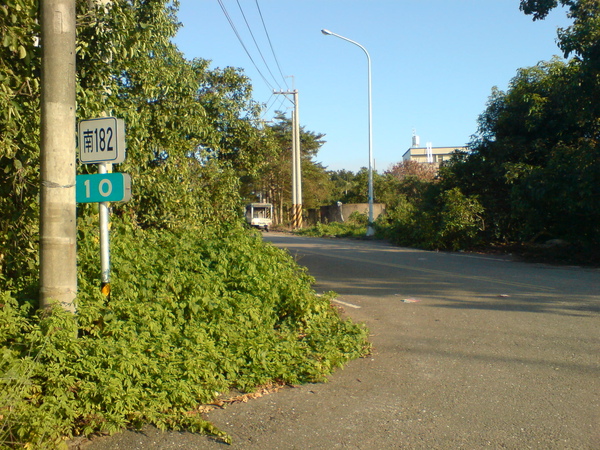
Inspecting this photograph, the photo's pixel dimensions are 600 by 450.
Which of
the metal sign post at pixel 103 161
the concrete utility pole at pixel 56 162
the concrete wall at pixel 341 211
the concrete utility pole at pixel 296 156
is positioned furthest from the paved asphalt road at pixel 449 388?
the concrete wall at pixel 341 211

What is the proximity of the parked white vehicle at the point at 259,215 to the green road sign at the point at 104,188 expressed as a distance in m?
37.3

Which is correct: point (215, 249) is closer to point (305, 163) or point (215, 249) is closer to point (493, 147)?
point (493, 147)

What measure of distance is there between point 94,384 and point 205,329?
168 cm

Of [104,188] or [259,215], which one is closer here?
[104,188]

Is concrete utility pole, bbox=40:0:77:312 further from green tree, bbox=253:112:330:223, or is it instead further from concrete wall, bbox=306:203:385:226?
green tree, bbox=253:112:330:223

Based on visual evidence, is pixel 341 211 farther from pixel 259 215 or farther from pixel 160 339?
pixel 160 339

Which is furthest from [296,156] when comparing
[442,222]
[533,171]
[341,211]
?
[533,171]

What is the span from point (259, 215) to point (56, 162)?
43.0 m

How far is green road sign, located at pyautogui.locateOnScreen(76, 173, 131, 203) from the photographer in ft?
18.2

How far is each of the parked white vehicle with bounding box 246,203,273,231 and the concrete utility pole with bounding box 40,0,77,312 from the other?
1483 inches

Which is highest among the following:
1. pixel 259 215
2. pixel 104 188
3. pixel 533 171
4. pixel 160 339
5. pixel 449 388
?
pixel 533 171

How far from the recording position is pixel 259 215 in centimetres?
4834

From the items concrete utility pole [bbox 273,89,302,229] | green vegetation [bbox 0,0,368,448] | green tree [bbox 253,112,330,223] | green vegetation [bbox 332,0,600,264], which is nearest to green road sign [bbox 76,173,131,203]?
green vegetation [bbox 0,0,368,448]

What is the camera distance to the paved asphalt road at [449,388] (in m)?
4.56
